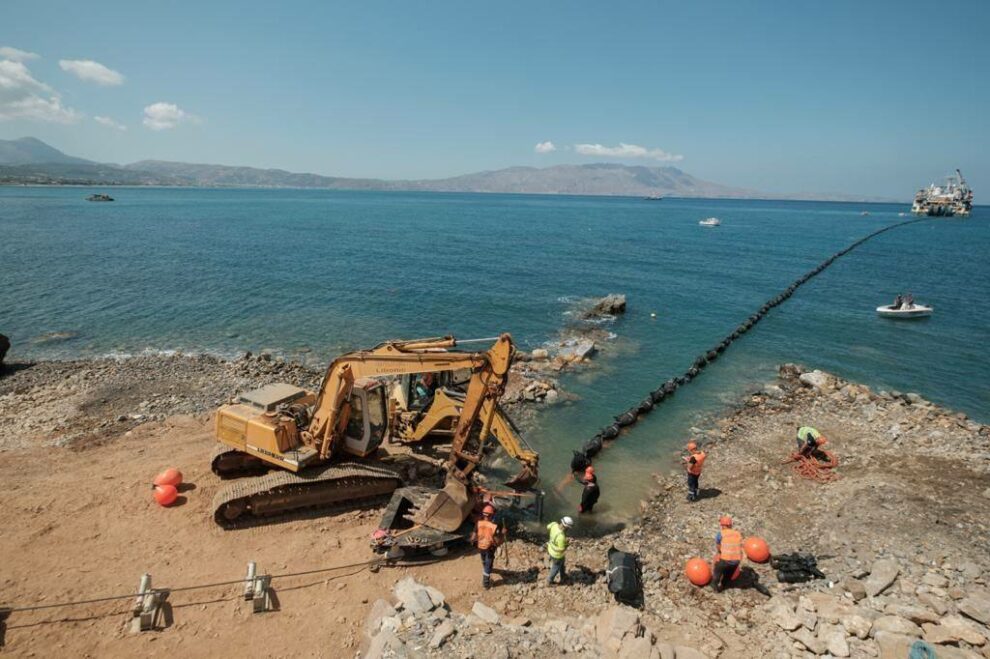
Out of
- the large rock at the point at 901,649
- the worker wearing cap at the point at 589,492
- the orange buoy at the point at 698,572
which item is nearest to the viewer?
the large rock at the point at 901,649

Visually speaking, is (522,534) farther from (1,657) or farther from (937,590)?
(1,657)

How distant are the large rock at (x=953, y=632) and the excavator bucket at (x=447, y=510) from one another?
8328 mm

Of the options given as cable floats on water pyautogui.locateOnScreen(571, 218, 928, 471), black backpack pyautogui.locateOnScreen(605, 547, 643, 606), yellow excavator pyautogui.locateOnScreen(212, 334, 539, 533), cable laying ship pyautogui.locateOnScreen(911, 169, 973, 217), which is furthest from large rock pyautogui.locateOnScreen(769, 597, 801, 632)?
cable laying ship pyautogui.locateOnScreen(911, 169, 973, 217)

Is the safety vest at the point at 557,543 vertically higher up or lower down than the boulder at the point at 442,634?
higher up

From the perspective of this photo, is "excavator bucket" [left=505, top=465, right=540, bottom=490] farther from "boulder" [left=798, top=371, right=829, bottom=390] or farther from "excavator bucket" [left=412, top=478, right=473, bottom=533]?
"boulder" [left=798, top=371, right=829, bottom=390]

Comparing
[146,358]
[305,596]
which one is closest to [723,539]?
[305,596]

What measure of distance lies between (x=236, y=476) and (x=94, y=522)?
3010 millimetres

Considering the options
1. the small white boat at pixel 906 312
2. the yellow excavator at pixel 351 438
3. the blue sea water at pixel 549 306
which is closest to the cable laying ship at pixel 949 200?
the blue sea water at pixel 549 306

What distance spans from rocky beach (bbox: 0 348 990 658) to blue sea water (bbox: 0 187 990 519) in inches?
120

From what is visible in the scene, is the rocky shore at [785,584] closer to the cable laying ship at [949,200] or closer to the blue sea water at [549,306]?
the blue sea water at [549,306]

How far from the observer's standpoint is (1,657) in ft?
26.3

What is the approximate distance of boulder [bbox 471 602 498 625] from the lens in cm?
861

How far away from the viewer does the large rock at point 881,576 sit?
9.38m

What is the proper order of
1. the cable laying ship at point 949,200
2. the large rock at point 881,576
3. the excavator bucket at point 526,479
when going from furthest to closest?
the cable laying ship at point 949,200
the excavator bucket at point 526,479
the large rock at point 881,576
